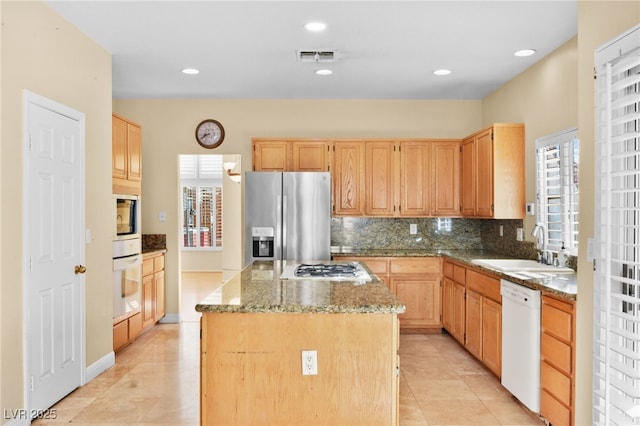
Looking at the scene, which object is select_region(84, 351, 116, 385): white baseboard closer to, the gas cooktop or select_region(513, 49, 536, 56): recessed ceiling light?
the gas cooktop

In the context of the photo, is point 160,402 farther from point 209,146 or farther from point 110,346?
point 209,146

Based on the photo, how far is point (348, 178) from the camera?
210 inches

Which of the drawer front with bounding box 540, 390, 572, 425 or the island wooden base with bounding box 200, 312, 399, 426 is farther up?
the island wooden base with bounding box 200, 312, 399, 426

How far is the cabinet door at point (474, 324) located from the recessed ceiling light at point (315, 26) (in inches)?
98.3

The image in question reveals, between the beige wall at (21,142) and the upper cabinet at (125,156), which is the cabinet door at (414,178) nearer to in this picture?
the upper cabinet at (125,156)

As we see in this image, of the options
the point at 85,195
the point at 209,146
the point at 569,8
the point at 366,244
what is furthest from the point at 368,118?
the point at 85,195

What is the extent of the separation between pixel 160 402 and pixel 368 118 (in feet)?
12.6

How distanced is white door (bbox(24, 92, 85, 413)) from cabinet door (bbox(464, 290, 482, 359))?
3.14 meters

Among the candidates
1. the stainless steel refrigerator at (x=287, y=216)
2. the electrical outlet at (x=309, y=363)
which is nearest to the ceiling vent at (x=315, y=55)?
the stainless steel refrigerator at (x=287, y=216)

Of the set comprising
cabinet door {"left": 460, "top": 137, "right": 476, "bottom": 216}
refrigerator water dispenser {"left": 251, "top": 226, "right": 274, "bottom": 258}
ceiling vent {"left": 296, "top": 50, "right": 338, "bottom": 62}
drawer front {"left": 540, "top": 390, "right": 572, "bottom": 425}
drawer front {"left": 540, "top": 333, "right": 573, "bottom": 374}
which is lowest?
drawer front {"left": 540, "top": 390, "right": 572, "bottom": 425}

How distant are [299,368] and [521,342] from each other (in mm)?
1616

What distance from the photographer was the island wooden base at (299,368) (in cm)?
225

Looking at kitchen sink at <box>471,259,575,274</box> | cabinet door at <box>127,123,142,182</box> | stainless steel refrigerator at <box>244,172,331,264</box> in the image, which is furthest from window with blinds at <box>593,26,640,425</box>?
cabinet door at <box>127,123,142,182</box>

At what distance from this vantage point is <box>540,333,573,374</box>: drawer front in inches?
102
